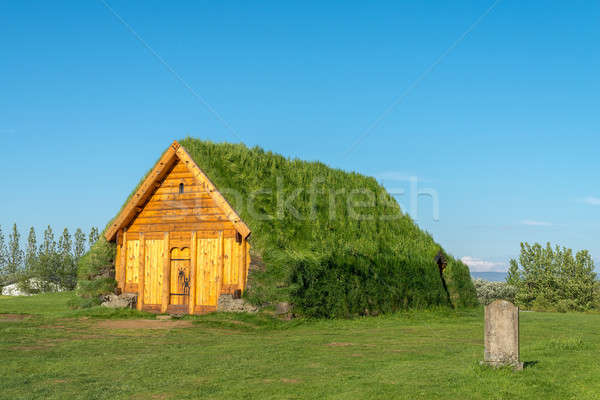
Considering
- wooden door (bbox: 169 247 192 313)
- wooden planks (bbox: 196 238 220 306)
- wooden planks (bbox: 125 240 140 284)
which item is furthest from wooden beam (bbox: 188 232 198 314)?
wooden planks (bbox: 125 240 140 284)

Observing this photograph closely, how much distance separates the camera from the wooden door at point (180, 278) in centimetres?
2472

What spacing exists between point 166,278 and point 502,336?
1721 cm

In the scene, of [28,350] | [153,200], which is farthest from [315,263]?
[28,350]

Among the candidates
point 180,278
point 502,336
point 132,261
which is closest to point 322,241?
point 180,278

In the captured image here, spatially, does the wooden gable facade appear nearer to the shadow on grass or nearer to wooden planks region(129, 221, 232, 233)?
wooden planks region(129, 221, 232, 233)

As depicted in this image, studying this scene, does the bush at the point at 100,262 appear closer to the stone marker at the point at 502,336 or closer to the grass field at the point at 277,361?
the grass field at the point at 277,361

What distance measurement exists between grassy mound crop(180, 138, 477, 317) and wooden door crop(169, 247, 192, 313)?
3.74m

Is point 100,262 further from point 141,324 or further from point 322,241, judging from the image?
point 322,241

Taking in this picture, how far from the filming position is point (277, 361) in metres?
12.9

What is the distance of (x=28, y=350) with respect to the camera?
1464 cm

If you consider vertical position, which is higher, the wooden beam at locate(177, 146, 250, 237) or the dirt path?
the wooden beam at locate(177, 146, 250, 237)

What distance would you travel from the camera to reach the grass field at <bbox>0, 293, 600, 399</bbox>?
9703mm

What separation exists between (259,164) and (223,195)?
4079 mm

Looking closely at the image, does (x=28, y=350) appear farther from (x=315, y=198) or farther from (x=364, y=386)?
(x=315, y=198)
